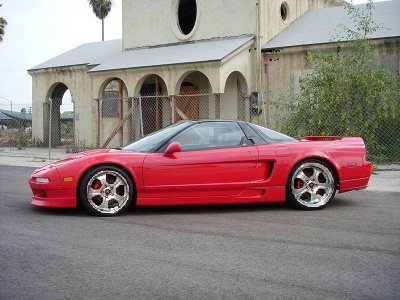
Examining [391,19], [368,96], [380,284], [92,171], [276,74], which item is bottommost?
[380,284]

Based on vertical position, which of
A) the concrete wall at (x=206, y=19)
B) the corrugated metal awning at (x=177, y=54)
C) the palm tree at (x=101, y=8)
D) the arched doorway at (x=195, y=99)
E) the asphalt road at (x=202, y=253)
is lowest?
the asphalt road at (x=202, y=253)

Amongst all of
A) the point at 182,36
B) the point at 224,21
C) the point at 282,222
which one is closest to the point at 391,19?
the point at 224,21

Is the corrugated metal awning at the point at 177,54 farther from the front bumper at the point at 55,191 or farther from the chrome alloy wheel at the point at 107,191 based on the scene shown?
the front bumper at the point at 55,191

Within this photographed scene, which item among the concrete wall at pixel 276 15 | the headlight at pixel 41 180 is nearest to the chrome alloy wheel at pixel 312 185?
the headlight at pixel 41 180

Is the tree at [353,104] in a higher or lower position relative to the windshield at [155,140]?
higher

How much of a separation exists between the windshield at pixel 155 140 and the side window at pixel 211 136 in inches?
4.3

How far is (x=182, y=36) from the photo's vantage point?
19.7m

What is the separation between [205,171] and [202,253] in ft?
6.44

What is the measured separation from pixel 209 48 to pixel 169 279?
14754mm

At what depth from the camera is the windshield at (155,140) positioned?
6511 millimetres

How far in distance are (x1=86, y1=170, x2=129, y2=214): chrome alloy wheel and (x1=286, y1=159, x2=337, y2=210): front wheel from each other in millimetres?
2093

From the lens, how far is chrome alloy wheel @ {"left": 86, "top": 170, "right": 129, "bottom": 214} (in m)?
6.15

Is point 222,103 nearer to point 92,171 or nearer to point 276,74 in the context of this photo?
point 276,74

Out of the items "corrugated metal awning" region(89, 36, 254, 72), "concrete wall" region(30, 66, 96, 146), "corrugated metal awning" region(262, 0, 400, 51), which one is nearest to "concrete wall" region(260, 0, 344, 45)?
"corrugated metal awning" region(262, 0, 400, 51)
